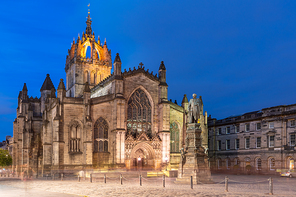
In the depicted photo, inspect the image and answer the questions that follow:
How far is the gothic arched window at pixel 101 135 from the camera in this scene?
40.0 meters

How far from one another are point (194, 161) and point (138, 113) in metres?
20.4

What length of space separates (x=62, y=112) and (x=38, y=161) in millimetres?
10774

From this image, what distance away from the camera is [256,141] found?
5166 centimetres

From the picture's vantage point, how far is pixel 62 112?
38.9 meters

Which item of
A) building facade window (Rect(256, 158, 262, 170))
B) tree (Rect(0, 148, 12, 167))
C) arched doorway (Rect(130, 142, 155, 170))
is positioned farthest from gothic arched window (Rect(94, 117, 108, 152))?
tree (Rect(0, 148, 12, 167))

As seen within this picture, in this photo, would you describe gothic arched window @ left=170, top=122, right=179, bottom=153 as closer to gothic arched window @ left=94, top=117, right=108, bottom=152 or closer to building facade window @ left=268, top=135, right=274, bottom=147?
gothic arched window @ left=94, top=117, right=108, bottom=152

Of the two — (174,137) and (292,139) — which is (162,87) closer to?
(174,137)

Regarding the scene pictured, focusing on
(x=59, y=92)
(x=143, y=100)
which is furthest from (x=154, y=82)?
(x=59, y=92)

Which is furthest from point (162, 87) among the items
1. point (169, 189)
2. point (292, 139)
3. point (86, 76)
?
point (169, 189)

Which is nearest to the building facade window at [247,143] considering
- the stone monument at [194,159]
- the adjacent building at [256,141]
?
the adjacent building at [256,141]

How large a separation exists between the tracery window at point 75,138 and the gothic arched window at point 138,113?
6.75 m

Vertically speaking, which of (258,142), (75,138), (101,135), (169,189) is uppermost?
(101,135)

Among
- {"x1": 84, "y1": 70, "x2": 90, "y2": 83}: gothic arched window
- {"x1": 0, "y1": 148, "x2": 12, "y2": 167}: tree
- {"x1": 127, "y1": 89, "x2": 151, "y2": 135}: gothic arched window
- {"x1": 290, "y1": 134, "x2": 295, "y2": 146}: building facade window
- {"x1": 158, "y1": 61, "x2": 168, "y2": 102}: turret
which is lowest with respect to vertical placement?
{"x1": 0, "y1": 148, "x2": 12, "y2": 167}: tree

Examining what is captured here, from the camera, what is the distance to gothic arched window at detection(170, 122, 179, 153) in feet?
147
